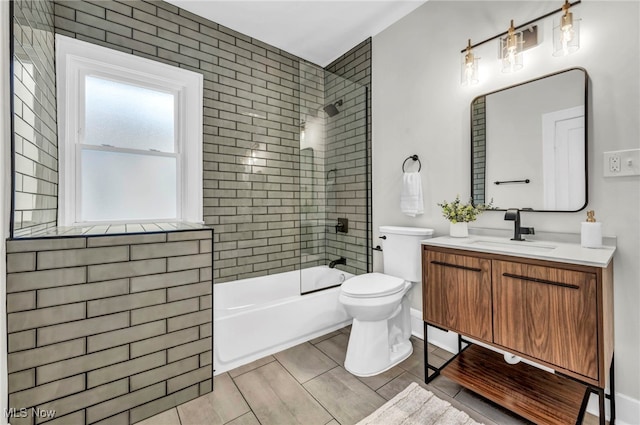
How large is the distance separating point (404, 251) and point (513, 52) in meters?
1.42

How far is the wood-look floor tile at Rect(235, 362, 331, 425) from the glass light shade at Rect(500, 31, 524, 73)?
223 centimetres

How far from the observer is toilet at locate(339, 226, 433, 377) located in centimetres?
178

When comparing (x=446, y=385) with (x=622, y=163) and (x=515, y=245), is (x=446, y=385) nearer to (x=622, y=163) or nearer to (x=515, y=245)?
(x=515, y=245)

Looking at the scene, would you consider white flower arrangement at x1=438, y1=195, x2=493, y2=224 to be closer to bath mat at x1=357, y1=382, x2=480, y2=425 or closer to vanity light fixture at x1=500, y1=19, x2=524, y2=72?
vanity light fixture at x1=500, y1=19, x2=524, y2=72

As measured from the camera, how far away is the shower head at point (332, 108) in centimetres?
269

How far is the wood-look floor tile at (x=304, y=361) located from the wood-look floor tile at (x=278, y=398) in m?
0.06

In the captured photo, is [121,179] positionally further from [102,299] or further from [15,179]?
[102,299]

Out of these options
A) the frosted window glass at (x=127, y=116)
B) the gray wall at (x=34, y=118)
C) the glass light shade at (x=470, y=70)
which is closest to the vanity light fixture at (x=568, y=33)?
the glass light shade at (x=470, y=70)

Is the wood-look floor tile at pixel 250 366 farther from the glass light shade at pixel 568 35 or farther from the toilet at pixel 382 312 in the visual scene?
the glass light shade at pixel 568 35

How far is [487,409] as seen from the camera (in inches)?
58.2

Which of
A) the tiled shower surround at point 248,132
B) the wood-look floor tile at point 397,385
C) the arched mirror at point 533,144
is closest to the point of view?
the arched mirror at point 533,144

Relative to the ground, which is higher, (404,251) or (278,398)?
(404,251)

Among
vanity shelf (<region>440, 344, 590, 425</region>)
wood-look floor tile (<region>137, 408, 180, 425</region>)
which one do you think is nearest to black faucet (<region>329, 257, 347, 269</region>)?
vanity shelf (<region>440, 344, 590, 425</region>)

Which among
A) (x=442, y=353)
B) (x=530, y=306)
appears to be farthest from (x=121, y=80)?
(x=442, y=353)
